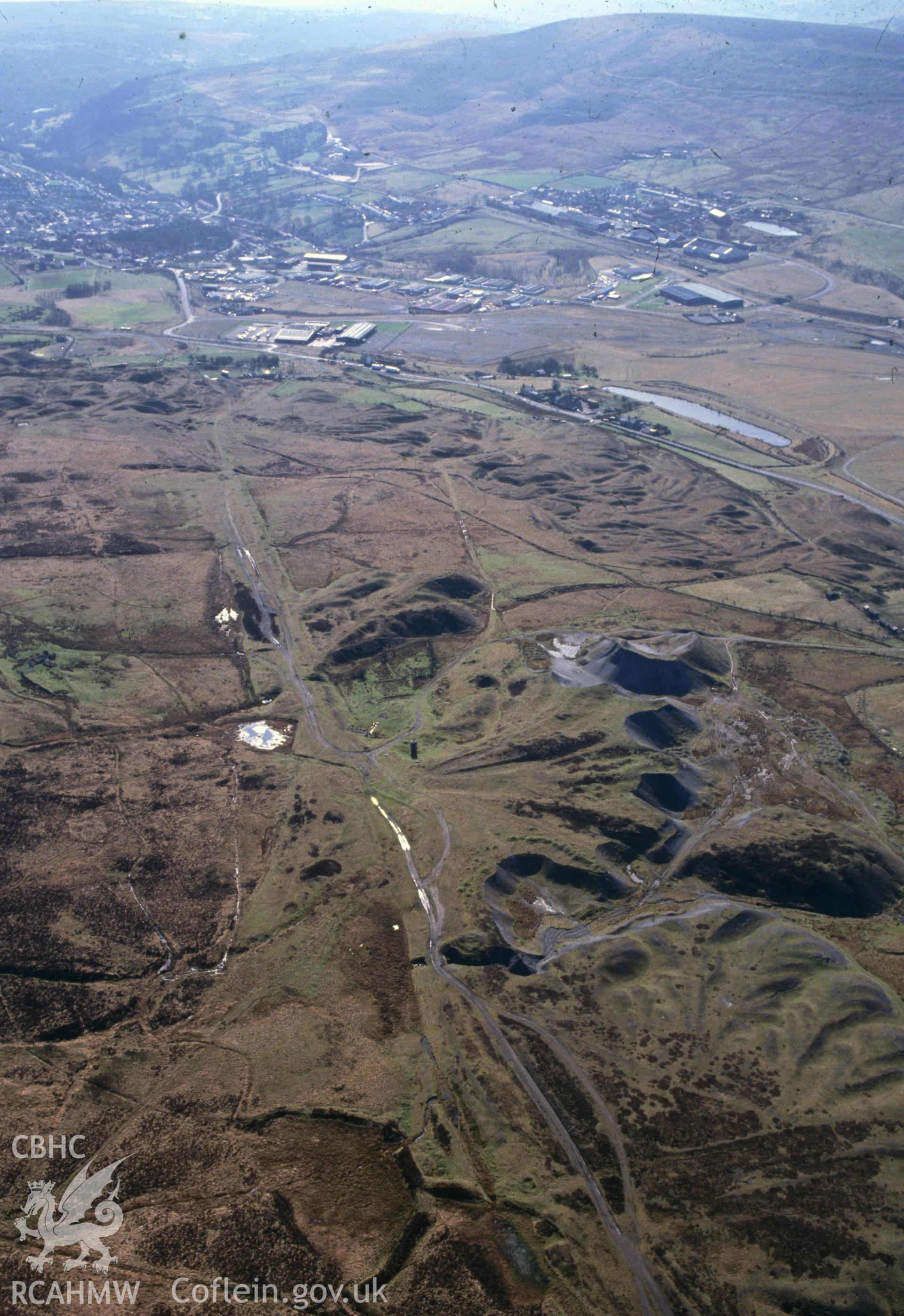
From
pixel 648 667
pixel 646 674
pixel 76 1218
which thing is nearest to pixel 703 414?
pixel 648 667

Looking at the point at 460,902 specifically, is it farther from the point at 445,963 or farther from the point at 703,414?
the point at 703,414

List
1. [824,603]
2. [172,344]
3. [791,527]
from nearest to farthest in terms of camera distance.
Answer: [824,603]
[791,527]
[172,344]

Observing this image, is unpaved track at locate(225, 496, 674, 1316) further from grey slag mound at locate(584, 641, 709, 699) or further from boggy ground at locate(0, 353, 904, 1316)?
grey slag mound at locate(584, 641, 709, 699)

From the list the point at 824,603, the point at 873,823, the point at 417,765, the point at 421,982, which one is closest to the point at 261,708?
the point at 417,765

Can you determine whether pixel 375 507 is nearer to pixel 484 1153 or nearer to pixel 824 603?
pixel 824 603

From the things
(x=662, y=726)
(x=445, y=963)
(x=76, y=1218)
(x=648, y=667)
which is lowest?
(x=662, y=726)

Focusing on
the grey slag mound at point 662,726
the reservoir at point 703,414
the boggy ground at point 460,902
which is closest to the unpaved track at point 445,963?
the boggy ground at point 460,902
